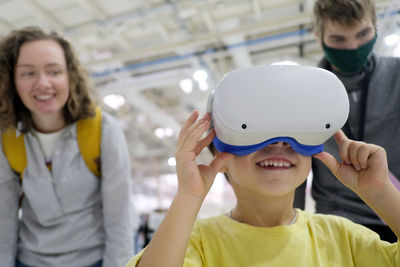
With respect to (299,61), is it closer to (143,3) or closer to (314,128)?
(143,3)

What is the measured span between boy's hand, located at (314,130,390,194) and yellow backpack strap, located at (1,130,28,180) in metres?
0.99

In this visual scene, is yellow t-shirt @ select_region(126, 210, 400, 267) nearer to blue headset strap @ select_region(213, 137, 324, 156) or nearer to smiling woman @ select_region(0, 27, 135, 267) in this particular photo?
blue headset strap @ select_region(213, 137, 324, 156)

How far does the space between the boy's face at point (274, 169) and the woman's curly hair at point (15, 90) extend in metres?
0.73

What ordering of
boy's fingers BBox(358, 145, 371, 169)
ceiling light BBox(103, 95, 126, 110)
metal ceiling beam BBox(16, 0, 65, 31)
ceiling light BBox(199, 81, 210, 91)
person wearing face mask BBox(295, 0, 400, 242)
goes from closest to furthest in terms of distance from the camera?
boy's fingers BBox(358, 145, 371, 169)
person wearing face mask BBox(295, 0, 400, 242)
metal ceiling beam BBox(16, 0, 65, 31)
ceiling light BBox(199, 81, 210, 91)
ceiling light BBox(103, 95, 126, 110)

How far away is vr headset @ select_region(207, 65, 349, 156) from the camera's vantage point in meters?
0.68

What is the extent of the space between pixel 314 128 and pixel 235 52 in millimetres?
2647

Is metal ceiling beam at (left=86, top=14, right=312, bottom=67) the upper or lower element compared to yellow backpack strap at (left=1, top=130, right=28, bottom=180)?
upper

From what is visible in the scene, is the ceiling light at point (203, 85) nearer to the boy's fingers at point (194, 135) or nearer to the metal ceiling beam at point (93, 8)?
the metal ceiling beam at point (93, 8)

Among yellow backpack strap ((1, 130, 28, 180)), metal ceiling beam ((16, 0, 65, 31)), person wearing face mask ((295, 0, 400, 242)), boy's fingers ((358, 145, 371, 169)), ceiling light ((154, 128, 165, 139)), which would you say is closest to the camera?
boy's fingers ((358, 145, 371, 169))

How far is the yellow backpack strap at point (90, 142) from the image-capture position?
1222 mm

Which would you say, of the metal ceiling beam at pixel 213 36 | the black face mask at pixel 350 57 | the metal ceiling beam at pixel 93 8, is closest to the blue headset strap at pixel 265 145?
the black face mask at pixel 350 57

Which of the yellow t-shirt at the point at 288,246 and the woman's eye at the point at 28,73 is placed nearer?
the yellow t-shirt at the point at 288,246

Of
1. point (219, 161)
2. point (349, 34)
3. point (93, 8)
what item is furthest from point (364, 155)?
point (93, 8)

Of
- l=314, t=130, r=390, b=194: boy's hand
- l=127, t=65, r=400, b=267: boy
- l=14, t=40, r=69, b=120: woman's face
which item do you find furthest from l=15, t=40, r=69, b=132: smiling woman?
l=314, t=130, r=390, b=194: boy's hand
